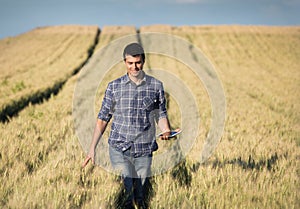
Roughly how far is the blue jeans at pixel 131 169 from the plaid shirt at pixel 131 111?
0.22ft

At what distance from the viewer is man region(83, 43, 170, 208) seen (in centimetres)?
292

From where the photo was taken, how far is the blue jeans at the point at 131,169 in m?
2.97

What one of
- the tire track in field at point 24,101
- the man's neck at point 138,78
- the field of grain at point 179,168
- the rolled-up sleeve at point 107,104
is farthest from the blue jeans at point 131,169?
the tire track in field at point 24,101

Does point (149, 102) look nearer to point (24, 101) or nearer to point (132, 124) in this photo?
point (132, 124)

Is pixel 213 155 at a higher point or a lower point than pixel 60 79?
lower

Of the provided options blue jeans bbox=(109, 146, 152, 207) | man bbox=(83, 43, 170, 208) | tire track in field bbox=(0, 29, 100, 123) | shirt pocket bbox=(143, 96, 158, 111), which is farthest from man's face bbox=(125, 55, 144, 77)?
tire track in field bbox=(0, 29, 100, 123)

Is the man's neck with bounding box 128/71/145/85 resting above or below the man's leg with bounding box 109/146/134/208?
above

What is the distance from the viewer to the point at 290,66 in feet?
82.6

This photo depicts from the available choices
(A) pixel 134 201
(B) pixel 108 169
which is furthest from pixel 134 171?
(B) pixel 108 169

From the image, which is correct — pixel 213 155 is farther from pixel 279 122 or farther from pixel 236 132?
pixel 279 122

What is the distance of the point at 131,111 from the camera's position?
2.94 meters

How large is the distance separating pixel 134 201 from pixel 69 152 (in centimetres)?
156

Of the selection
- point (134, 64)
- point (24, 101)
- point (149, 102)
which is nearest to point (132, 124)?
point (149, 102)

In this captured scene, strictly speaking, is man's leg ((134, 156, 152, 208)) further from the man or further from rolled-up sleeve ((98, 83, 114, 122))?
rolled-up sleeve ((98, 83, 114, 122))
